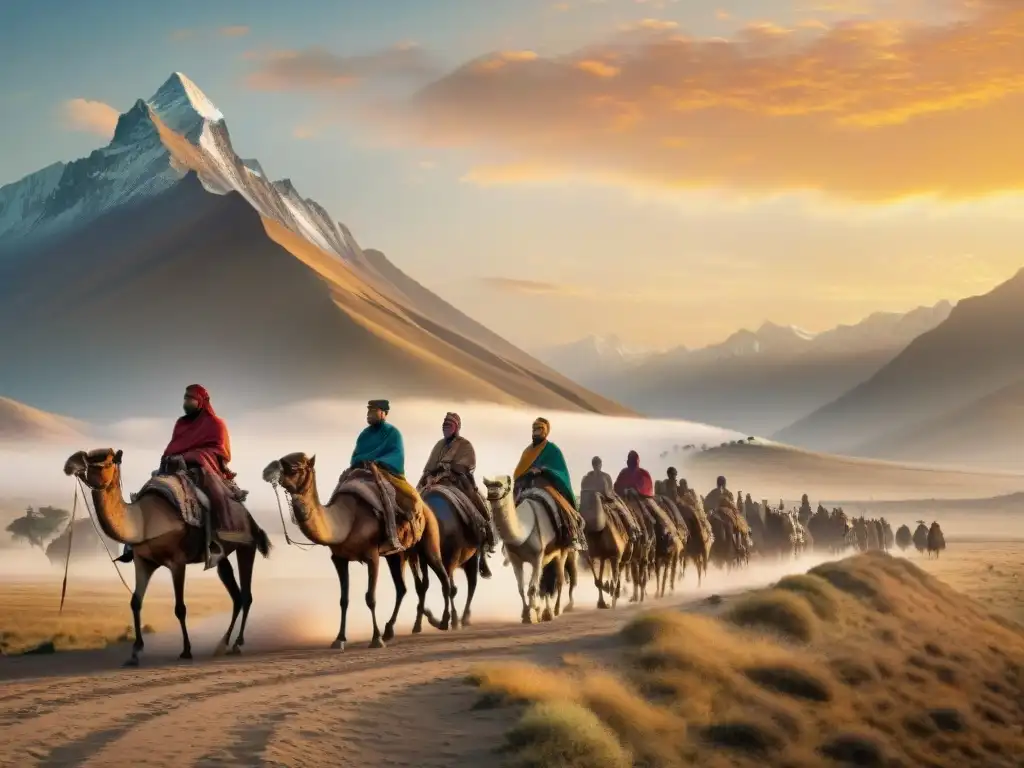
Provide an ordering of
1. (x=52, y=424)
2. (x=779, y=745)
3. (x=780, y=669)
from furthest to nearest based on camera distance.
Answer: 1. (x=52, y=424)
2. (x=780, y=669)
3. (x=779, y=745)

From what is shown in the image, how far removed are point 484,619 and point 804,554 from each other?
44836mm

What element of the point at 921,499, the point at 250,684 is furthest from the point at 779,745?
the point at 921,499

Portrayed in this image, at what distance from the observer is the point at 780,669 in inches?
882

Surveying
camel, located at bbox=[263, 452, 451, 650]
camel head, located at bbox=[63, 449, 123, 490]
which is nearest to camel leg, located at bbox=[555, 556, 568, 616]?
camel, located at bbox=[263, 452, 451, 650]

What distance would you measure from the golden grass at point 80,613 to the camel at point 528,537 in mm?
6356

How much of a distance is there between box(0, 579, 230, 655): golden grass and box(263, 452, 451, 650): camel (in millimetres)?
4417

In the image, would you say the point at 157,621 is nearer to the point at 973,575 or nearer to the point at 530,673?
the point at 530,673

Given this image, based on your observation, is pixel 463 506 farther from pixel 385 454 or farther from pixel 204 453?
pixel 204 453

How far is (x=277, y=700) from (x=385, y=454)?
7.57 metres

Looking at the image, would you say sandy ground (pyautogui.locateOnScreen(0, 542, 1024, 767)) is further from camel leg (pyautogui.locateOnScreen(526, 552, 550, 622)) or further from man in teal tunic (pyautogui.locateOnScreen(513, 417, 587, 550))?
man in teal tunic (pyautogui.locateOnScreen(513, 417, 587, 550))

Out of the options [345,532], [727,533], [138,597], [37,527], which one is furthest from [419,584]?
[37,527]

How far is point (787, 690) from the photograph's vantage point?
2197 cm

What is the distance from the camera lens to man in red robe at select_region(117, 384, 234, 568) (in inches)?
794

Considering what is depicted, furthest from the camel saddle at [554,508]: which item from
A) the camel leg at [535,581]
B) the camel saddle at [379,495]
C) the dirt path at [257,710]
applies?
the dirt path at [257,710]
